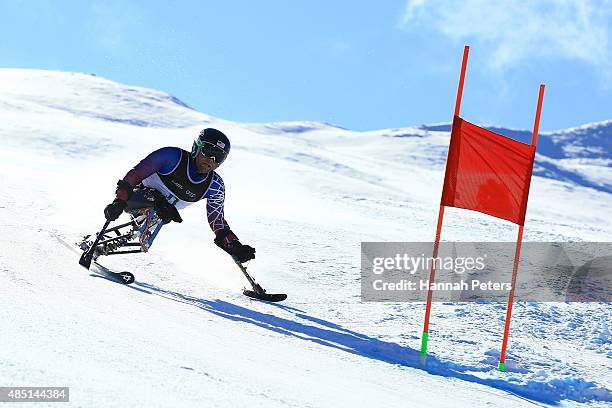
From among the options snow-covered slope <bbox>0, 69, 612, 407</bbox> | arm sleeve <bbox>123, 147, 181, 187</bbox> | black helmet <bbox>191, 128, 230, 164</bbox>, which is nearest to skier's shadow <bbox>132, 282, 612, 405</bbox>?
snow-covered slope <bbox>0, 69, 612, 407</bbox>

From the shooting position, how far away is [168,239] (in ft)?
26.2

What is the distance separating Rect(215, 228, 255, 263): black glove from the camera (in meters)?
5.57

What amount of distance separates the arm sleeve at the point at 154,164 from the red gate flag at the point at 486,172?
98.6 inches

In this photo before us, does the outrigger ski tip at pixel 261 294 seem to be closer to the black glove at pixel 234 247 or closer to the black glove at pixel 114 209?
the black glove at pixel 234 247

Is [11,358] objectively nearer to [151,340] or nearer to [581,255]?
[151,340]

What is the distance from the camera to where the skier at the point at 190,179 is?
5.52 meters

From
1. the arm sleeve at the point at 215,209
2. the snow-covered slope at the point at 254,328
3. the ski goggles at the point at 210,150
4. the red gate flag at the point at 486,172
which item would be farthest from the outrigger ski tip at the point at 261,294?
the red gate flag at the point at 486,172

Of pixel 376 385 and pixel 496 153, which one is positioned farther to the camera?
pixel 496 153

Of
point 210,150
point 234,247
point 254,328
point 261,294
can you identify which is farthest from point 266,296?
point 210,150

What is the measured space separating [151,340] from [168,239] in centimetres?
506

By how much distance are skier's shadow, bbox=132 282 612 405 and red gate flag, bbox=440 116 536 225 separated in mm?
1194

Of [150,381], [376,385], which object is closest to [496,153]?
[376,385]

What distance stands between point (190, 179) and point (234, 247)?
761 mm

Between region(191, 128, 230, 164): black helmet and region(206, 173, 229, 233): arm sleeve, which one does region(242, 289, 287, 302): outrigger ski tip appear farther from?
region(191, 128, 230, 164): black helmet
